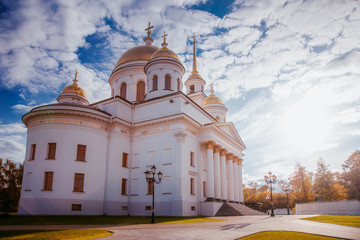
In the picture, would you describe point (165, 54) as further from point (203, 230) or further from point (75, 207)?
point (203, 230)

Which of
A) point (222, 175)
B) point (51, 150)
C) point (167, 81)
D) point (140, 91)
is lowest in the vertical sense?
point (222, 175)

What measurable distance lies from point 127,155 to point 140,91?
1000 cm

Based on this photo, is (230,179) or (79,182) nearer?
(79,182)

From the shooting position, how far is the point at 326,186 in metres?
56.7

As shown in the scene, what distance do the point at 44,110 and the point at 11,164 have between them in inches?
1006

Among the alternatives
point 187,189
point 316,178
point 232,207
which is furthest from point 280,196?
point 187,189

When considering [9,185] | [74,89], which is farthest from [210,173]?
[9,185]

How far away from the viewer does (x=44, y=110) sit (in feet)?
82.4

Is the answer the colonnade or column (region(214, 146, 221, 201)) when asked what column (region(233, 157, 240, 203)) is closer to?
the colonnade

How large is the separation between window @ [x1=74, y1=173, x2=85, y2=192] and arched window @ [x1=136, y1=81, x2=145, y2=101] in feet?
44.4

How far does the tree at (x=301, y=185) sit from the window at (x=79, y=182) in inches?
1837

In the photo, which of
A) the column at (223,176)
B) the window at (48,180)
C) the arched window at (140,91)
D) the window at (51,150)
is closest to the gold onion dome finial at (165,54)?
the arched window at (140,91)

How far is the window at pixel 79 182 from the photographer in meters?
24.3

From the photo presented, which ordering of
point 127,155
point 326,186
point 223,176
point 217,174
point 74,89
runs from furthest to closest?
point 326,186, point 74,89, point 223,176, point 217,174, point 127,155
